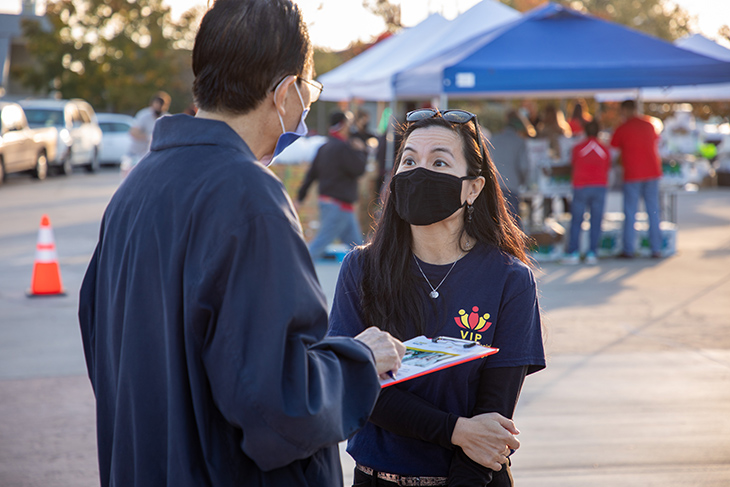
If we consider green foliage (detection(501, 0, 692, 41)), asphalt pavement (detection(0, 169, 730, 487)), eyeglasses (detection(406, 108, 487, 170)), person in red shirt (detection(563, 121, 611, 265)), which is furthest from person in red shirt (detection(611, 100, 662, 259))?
green foliage (detection(501, 0, 692, 41))

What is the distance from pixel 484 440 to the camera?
86.5 inches

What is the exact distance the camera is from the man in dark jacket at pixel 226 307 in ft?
4.91

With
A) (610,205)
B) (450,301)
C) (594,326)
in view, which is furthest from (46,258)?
(610,205)

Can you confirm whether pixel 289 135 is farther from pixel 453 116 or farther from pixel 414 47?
pixel 414 47

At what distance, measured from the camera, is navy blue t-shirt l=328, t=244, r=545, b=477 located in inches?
90.9

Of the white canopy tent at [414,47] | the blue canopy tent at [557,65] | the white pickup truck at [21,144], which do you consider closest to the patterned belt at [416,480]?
the blue canopy tent at [557,65]

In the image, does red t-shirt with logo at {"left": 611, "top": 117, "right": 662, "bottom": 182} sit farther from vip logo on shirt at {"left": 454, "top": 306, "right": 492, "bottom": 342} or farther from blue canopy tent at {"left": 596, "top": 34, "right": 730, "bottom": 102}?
vip logo on shirt at {"left": 454, "top": 306, "right": 492, "bottom": 342}

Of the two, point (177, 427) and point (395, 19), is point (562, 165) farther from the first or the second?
point (395, 19)

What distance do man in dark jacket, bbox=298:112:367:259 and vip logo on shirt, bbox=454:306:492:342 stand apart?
7.72 metres

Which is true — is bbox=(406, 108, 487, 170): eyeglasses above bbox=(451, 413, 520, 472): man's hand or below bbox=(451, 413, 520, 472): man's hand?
above

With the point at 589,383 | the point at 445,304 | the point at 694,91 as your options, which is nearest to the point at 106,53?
the point at 694,91

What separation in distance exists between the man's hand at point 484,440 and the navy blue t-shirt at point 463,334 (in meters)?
0.12

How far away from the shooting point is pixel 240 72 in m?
1.68

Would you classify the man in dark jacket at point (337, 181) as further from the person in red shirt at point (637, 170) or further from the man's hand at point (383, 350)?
the man's hand at point (383, 350)
